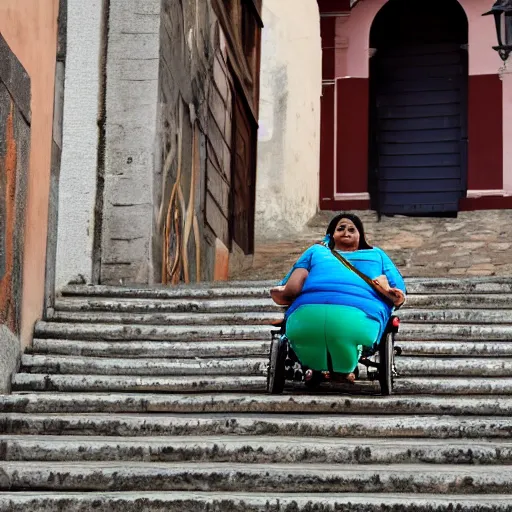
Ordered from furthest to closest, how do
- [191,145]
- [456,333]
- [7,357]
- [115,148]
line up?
[191,145], [115,148], [456,333], [7,357]

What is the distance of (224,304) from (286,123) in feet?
35.1

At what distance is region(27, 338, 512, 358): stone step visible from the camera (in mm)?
7367

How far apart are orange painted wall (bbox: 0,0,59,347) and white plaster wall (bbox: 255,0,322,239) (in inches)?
409

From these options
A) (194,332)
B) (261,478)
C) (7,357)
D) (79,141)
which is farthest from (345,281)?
(79,141)

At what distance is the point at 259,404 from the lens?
635cm

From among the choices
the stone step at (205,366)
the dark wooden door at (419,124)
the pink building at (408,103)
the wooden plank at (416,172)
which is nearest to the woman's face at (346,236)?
the stone step at (205,366)

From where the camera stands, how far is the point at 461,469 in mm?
5441

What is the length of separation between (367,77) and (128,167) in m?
10.6

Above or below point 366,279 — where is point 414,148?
above

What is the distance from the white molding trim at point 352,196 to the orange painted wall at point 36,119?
480 inches

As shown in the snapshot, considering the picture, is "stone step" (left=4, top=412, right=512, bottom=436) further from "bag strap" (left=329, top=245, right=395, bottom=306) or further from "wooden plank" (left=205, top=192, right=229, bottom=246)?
"wooden plank" (left=205, top=192, right=229, bottom=246)

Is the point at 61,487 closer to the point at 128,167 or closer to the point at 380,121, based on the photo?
the point at 128,167

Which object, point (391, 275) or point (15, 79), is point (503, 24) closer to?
point (15, 79)

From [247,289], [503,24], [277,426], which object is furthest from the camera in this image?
[503,24]
